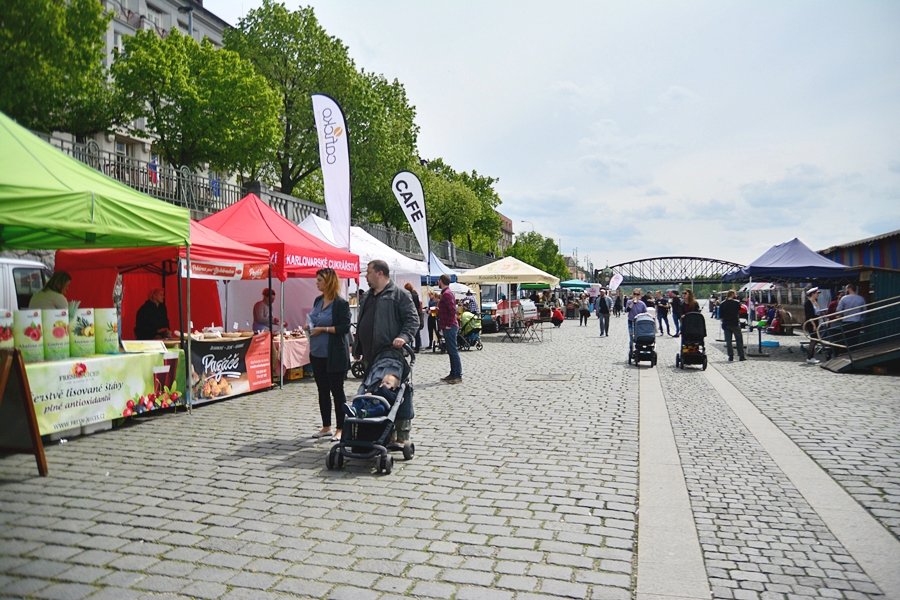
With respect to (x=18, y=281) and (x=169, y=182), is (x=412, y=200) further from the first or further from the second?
(x=18, y=281)

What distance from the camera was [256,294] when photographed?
1414cm

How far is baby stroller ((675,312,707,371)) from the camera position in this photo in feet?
48.0

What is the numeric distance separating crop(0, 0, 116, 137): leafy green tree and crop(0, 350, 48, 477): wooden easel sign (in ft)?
57.8

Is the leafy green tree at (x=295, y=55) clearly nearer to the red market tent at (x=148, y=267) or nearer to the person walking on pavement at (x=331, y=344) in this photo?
the red market tent at (x=148, y=267)

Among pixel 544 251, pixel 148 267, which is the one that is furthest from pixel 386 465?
pixel 544 251

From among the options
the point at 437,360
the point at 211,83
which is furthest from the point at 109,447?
the point at 211,83

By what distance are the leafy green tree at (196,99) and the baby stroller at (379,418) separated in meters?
24.1

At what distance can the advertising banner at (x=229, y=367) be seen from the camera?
9.62 m

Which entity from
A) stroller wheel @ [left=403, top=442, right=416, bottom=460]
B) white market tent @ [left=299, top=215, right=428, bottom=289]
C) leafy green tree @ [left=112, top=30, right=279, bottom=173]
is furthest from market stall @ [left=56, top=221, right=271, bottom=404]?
leafy green tree @ [left=112, top=30, right=279, bottom=173]

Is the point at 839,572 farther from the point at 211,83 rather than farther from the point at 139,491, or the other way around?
the point at 211,83

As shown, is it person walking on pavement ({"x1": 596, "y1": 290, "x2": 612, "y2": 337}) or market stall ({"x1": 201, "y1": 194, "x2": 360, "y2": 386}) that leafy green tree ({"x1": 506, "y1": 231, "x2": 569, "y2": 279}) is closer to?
person walking on pavement ({"x1": 596, "y1": 290, "x2": 612, "y2": 337})

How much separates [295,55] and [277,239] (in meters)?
26.6

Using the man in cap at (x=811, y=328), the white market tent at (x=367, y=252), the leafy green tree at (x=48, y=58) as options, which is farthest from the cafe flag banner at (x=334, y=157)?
the leafy green tree at (x=48, y=58)

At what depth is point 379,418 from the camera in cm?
600
